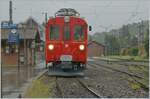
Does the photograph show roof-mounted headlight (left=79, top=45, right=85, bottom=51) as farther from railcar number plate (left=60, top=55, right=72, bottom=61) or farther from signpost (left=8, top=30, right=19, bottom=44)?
signpost (left=8, top=30, right=19, bottom=44)

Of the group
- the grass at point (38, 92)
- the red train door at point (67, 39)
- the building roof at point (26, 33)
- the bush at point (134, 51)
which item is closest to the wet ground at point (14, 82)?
the grass at point (38, 92)

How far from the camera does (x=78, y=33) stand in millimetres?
24203

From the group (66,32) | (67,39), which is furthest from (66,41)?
(66,32)

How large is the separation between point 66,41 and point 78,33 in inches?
32.3

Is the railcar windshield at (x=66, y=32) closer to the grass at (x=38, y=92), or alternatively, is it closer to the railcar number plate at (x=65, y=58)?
the railcar number plate at (x=65, y=58)

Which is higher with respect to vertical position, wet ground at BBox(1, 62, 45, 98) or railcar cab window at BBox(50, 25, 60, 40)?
railcar cab window at BBox(50, 25, 60, 40)

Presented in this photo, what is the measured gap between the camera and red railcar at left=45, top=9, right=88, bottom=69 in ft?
77.7

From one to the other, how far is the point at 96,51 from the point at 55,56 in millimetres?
104786

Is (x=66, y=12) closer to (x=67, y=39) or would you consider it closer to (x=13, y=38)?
(x=67, y=39)

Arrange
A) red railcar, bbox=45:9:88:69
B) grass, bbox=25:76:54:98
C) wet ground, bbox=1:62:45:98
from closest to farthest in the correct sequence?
grass, bbox=25:76:54:98
wet ground, bbox=1:62:45:98
red railcar, bbox=45:9:88:69

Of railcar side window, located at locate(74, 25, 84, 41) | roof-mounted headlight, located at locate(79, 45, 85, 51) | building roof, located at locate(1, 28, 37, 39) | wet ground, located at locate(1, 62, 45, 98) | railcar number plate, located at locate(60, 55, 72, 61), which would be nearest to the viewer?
wet ground, located at locate(1, 62, 45, 98)

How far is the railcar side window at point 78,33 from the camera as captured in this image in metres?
24.0

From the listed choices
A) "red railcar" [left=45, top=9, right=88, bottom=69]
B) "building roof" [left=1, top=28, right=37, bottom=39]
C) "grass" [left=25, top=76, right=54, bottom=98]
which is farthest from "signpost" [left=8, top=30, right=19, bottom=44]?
"building roof" [left=1, top=28, right=37, bottom=39]

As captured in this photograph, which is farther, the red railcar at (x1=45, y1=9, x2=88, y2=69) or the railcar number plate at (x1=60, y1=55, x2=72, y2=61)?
the red railcar at (x1=45, y1=9, x2=88, y2=69)
